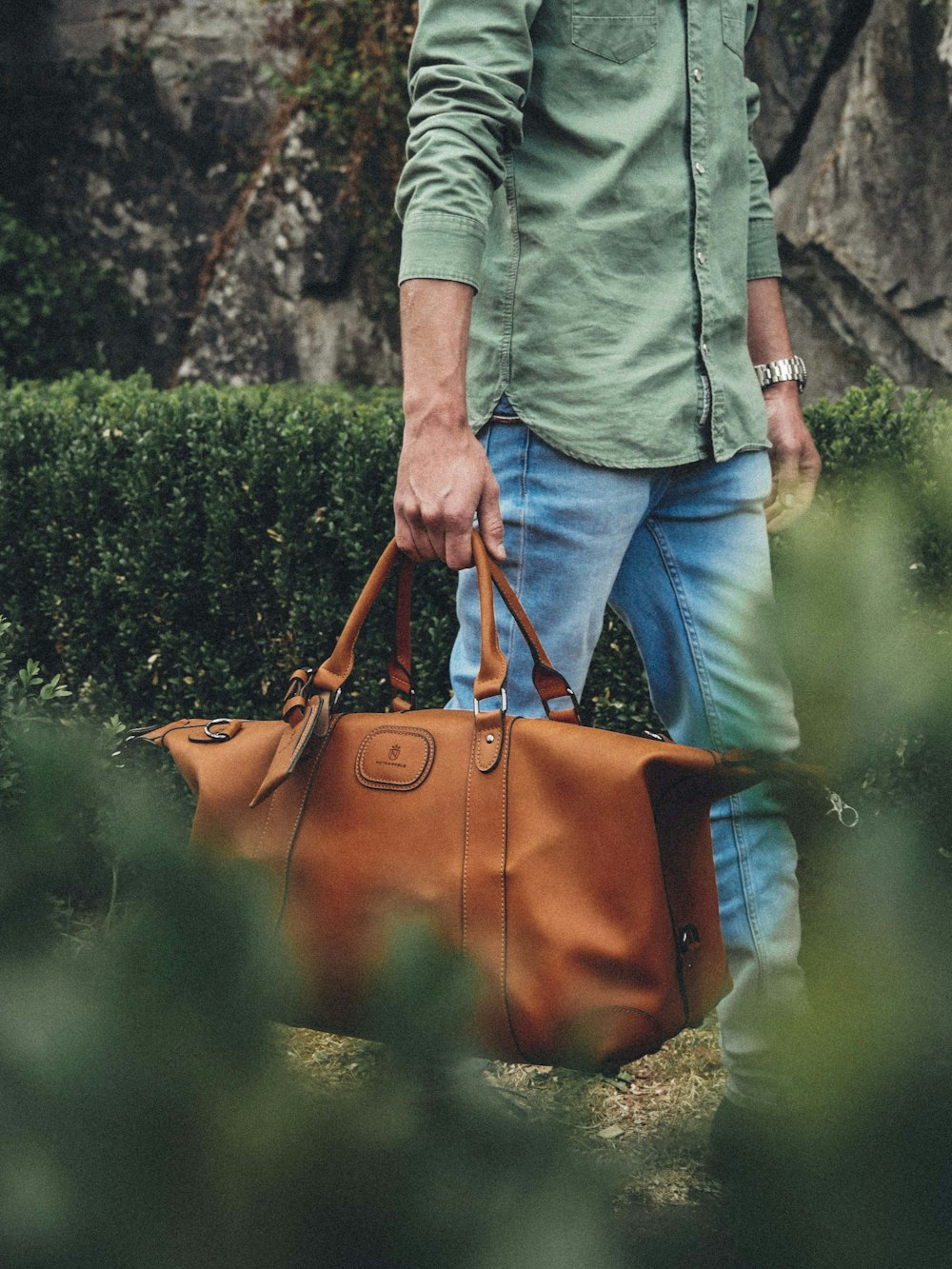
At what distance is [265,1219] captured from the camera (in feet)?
1.23

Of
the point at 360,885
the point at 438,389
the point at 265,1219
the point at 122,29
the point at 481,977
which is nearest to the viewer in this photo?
the point at 265,1219

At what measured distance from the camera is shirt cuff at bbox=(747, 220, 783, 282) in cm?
226

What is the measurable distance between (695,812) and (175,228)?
6.77 metres

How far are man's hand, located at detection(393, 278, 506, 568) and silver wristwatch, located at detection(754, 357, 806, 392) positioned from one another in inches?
32.3

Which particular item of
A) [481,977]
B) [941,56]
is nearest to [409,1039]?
[481,977]

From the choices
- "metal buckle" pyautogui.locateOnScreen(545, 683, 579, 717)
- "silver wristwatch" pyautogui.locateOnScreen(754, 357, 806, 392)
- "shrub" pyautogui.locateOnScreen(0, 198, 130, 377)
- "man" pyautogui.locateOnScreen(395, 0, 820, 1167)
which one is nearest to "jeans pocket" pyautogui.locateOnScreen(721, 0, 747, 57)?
"man" pyautogui.locateOnScreen(395, 0, 820, 1167)

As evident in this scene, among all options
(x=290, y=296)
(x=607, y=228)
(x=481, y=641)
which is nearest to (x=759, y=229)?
(x=607, y=228)

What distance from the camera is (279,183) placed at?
6.71 m

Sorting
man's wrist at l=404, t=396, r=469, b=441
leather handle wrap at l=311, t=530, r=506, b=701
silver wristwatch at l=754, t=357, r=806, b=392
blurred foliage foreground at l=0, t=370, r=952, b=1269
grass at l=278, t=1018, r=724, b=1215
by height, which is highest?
silver wristwatch at l=754, t=357, r=806, b=392

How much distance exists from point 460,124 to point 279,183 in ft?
18.0

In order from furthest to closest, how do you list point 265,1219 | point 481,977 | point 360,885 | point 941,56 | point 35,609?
point 941,56, point 35,609, point 360,885, point 481,977, point 265,1219

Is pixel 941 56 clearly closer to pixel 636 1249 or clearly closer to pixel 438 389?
pixel 438 389

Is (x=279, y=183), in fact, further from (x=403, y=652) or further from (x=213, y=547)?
(x=403, y=652)

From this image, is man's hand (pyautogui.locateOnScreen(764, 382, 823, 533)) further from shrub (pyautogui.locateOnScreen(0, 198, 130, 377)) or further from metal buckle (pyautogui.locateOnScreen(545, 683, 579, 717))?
shrub (pyautogui.locateOnScreen(0, 198, 130, 377))
